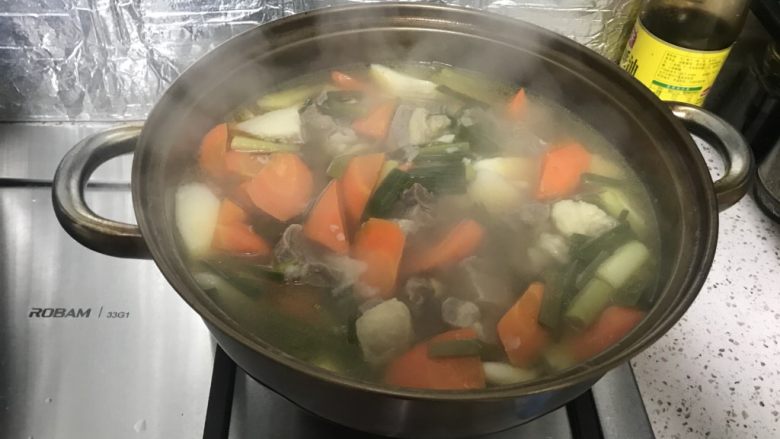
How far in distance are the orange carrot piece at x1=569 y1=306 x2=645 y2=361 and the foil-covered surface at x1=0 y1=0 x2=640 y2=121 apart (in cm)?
83

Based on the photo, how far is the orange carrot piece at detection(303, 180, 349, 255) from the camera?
1.03 meters

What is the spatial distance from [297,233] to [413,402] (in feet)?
1.37

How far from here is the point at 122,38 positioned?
1484 mm

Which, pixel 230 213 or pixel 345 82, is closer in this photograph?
pixel 230 213

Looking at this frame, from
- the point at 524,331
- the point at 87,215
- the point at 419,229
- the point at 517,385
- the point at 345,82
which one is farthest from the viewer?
the point at 345,82

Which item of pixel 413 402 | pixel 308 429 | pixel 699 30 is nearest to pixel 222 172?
pixel 308 429

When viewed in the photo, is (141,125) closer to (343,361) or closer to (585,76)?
(343,361)

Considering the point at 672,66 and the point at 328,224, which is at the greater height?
the point at 672,66

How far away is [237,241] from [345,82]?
44cm

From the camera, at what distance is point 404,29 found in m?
1.26

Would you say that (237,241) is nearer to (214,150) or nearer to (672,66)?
(214,150)

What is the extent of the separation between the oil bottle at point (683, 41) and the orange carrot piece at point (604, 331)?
2.38ft

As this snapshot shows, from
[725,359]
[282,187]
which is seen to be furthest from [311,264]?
[725,359]

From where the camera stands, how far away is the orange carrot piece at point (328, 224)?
3.38ft
